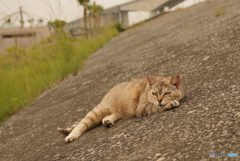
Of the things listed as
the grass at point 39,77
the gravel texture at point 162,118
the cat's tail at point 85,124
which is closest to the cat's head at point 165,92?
the gravel texture at point 162,118

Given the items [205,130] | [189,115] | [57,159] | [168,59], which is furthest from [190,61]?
[57,159]

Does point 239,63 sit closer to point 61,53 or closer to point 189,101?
point 189,101

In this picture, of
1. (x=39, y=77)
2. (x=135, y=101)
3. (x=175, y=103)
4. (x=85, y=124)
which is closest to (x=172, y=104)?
(x=175, y=103)

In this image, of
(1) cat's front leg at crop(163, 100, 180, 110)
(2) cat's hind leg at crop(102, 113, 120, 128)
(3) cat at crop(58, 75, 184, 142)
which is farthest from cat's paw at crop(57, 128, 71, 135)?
(1) cat's front leg at crop(163, 100, 180, 110)

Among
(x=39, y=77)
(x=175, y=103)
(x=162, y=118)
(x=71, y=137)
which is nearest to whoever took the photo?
(x=162, y=118)

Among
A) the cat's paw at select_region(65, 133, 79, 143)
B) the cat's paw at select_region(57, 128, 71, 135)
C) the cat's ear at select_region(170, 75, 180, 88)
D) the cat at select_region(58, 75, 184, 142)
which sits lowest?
the cat's paw at select_region(65, 133, 79, 143)

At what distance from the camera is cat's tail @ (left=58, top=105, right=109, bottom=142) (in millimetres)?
3848

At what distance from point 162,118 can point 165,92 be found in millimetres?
445

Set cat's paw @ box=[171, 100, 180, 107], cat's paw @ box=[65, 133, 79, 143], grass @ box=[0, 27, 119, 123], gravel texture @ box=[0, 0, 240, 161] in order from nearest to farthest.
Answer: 1. gravel texture @ box=[0, 0, 240, 161]
2. cat's paw @ box=[171, 100, 180, 107]
3. cat's paw @ box=[65, 133, 79, 143]
4. grass @ box=[0, 27, 119, 123]

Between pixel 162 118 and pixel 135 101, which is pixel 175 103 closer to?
pixel 162 118

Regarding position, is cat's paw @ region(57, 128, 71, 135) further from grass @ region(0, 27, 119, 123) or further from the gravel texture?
grass @ region(0, 27, 119, 123)

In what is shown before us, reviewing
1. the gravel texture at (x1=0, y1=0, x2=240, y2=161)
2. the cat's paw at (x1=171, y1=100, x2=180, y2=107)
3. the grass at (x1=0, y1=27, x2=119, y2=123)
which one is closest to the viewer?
the gravel texture at (x1=0, y1=0, x2=240, y2=161)

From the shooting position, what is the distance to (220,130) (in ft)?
7.49

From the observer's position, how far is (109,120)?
3867mm
